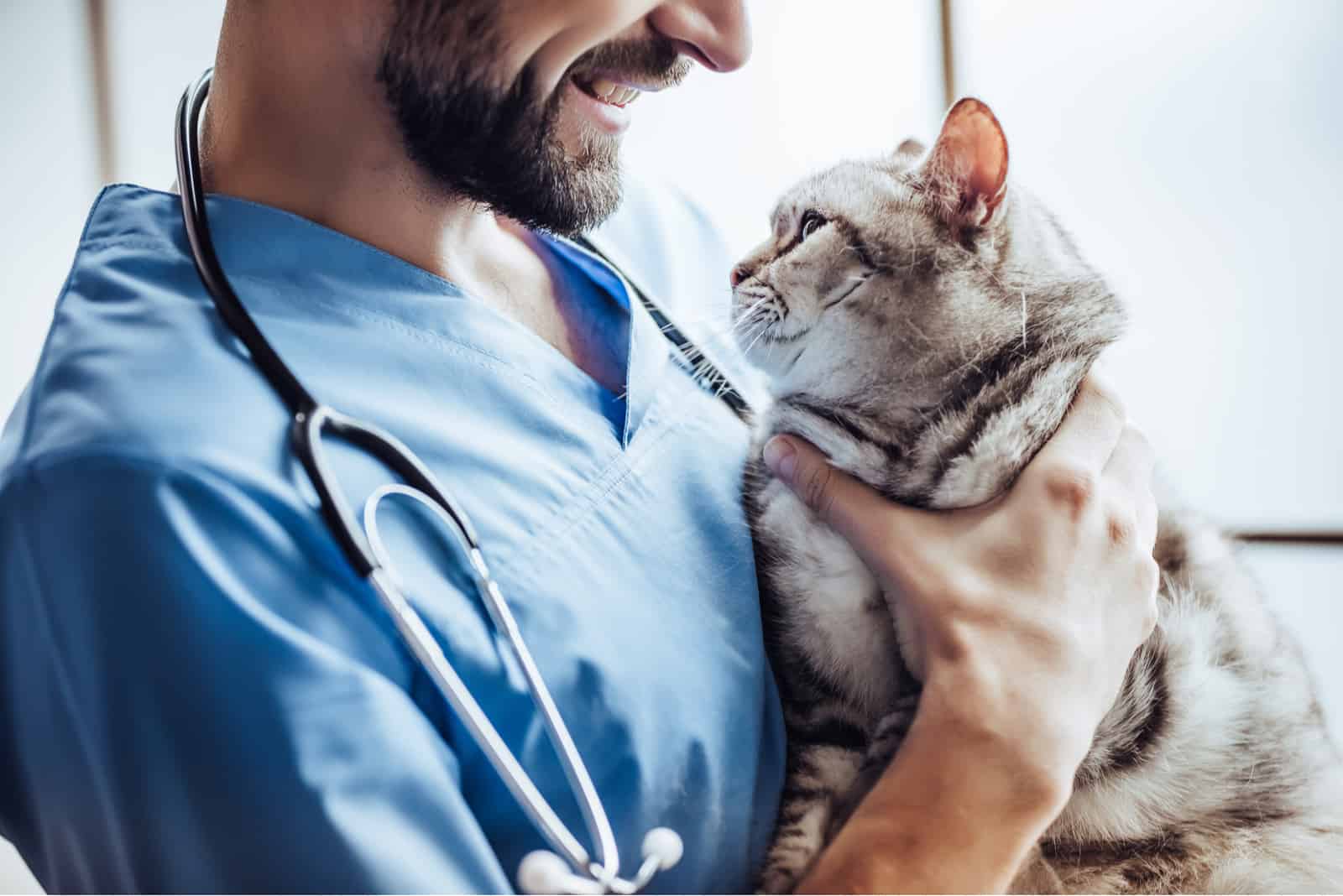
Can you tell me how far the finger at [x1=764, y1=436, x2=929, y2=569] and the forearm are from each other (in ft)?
0.52

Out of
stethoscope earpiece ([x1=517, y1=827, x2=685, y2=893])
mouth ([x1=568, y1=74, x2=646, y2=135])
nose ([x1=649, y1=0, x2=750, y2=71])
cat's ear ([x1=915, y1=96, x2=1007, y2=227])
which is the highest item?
nose ([x1=649, y1=0, x2=750, y2=71])

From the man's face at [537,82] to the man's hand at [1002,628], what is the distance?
0.32m

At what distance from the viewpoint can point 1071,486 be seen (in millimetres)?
763

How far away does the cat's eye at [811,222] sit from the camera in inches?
37.9

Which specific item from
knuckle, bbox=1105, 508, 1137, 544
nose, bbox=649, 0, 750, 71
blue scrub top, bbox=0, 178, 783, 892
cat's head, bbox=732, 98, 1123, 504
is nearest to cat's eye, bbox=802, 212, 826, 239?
cat's head, bbox=732, 98, 1123, 504

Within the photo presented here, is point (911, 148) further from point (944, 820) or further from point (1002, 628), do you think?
point (944, 820)

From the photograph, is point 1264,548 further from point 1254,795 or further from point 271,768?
point 271,768

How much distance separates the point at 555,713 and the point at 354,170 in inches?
19.2

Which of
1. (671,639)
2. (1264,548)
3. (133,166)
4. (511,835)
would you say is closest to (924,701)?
(671,639)

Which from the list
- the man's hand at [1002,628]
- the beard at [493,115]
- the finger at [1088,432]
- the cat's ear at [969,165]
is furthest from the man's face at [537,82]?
the finger at [1088,432]

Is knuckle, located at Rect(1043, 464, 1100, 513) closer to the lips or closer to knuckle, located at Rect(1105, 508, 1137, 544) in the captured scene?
knuckle, located at Rect(1105, 508, 1137, 544)

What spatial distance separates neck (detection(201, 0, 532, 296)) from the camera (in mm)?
745

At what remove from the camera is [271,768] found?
524 mm

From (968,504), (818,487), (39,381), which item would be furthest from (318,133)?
(968,504)
